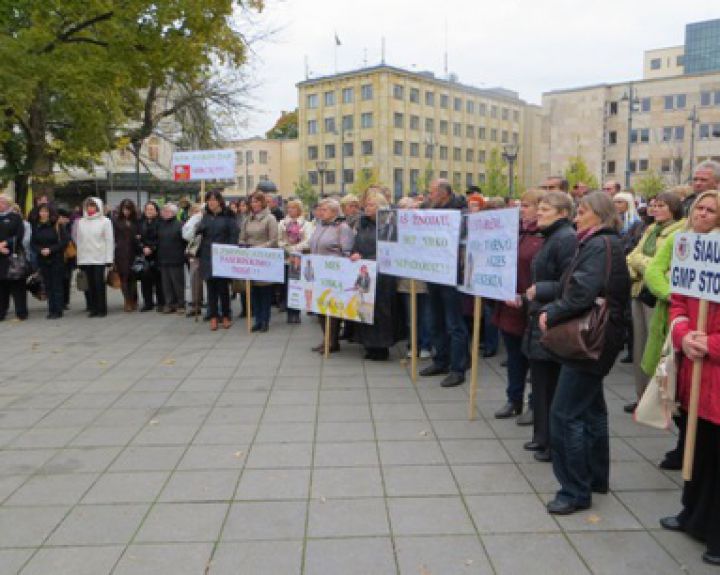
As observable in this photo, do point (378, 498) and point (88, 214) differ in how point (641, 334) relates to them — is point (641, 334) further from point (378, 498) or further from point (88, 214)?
point (88, 214)

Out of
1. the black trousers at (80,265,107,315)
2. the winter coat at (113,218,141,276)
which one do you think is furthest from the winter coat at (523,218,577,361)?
the winter coat at (113,218,141,276)

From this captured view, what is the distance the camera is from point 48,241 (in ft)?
39.5

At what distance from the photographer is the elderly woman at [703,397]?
3545 mm

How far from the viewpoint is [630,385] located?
7309 mm

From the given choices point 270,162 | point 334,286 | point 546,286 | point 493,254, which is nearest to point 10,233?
point 334,286

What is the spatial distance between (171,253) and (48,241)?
214 cm

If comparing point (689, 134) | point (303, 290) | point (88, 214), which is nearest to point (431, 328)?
point (303, 290)

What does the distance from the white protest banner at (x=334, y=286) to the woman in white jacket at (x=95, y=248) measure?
4532 millimetres

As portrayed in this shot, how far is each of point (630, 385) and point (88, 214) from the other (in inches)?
378

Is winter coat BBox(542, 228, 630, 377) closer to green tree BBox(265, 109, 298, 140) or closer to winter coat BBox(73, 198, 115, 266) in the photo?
winter coat BBox(73, 198, 115, 266)

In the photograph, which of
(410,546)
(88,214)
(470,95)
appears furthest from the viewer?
(470,95)

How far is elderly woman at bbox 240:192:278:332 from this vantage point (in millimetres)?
10656

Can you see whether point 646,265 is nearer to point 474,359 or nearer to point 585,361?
point 474,359

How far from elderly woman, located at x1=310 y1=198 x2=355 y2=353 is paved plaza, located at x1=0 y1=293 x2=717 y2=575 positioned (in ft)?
3.90
